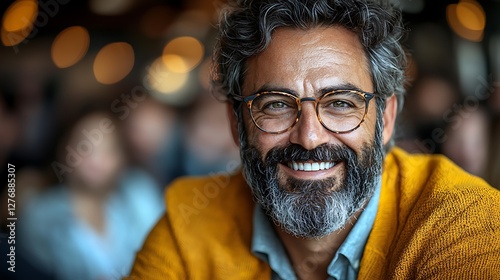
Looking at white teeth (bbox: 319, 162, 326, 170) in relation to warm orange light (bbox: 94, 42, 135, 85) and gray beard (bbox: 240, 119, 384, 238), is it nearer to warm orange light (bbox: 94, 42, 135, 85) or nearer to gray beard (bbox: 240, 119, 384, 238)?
gray beard (bbox: 240, 119, 384, 238)

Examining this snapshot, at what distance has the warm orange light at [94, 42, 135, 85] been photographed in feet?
14.0

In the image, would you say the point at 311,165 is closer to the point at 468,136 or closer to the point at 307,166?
the point at 307,166

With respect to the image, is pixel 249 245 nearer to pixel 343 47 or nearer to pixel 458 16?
pixel 343 47

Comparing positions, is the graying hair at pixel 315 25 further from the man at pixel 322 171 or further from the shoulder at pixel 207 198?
the shoulder at pixel 207 198

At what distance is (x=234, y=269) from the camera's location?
6.03ft

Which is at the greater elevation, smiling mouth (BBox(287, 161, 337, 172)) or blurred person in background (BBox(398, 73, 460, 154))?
smiling mouth (BBox(287, 161, 337, 172))

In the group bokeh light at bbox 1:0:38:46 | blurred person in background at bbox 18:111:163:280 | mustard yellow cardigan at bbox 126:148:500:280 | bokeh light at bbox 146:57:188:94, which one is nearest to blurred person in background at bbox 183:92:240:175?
bokeh light at bbox 146:57:188:94

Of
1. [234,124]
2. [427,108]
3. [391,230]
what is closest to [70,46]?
[427,108]

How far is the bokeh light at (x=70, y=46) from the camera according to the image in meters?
4.06

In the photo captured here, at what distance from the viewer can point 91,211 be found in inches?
145

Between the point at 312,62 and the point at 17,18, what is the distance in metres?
2.36

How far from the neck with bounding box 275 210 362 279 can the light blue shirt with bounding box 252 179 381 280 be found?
29 millimetres

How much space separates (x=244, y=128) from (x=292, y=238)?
353mm

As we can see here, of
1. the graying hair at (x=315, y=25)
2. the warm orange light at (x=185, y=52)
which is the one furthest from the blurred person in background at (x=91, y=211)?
the graying hair at (x=315, y=25)
